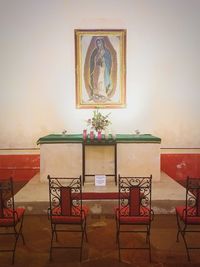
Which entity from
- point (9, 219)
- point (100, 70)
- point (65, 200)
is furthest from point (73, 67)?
point (9, 219)

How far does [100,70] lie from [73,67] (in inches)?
29.6

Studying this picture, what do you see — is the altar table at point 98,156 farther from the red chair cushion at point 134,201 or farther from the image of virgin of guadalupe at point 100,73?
the red chair cushion at point 134,201

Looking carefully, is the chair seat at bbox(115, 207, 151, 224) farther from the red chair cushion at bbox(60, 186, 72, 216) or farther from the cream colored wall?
the cream colored wall

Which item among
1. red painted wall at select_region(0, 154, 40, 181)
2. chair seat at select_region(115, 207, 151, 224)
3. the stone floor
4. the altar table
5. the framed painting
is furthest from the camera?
red painted wall at select_region(0, 154, 40, 181)

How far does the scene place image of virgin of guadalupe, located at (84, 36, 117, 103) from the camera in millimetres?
7895

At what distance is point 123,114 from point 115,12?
2.77 metres

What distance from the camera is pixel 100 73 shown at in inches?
314

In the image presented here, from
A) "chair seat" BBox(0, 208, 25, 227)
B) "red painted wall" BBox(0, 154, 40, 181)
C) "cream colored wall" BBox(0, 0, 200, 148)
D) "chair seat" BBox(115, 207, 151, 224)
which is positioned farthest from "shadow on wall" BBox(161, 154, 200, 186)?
"chair seat" BBox(0, 208, 25, 227)

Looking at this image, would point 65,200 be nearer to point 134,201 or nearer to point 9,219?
point 9,219

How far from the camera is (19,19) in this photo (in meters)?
7.70

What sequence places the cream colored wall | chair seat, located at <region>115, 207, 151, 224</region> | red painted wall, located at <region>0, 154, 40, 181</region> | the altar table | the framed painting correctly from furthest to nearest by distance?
red painted wall, located at <region>0, 154, 40, 181</region> → the framed painting → the cream colored wall → the altar table → chair seat, located at <region>115, 207, 151, 224</region>

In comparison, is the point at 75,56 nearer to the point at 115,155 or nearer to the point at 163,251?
the point at 115,155

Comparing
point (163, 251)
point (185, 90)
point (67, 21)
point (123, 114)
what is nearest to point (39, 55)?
point (67, 21)

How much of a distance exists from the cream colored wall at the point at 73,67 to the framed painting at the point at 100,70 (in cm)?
19
